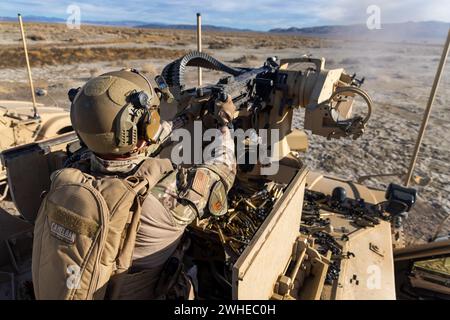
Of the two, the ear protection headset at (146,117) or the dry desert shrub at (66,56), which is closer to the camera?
the ear protection headset at (146,117)

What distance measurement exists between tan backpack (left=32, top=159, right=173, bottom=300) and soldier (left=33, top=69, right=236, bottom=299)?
4 cm

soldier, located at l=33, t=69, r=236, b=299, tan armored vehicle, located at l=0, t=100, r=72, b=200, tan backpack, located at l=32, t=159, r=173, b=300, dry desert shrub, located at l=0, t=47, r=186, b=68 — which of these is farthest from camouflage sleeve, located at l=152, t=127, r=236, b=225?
dry desert shrub, located at l=0, t=47, r=186, b=68

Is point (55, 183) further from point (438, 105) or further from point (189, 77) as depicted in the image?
point (189, 77)

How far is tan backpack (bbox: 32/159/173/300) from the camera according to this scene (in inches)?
69.3

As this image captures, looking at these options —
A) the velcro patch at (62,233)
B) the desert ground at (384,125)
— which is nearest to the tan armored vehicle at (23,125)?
the desert ground at (384,125)

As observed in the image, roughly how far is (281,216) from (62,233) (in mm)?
1359

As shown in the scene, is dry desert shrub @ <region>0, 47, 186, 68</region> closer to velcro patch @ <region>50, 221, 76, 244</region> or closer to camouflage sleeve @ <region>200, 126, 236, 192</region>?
camouflage sleeve @ <region>200, 126, 236, 192</region>

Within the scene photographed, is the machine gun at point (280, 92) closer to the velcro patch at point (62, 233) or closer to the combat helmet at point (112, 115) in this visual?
the combat helmet at point (112, 115)

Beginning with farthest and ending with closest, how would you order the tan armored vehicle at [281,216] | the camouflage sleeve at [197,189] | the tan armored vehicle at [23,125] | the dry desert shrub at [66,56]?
the dry desert shrub at [66,56] → the tan armored vehicle at [23,125] → the tan armored vehicle at [281,216] → the camouflage sleeve at [197,189]

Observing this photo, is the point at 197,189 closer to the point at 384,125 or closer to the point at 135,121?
the point at 135,121

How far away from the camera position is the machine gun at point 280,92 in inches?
159

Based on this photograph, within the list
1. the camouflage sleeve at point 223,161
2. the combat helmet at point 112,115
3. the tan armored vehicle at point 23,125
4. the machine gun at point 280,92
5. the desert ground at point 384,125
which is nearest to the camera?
the combat helmet at point 112,115

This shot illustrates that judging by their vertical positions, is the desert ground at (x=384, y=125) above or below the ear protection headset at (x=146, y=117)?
below
